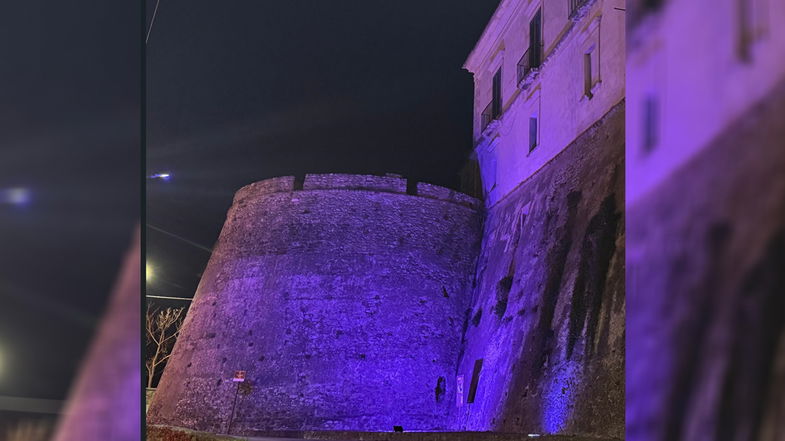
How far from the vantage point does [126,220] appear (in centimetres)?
292

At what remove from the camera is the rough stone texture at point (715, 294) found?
175cm

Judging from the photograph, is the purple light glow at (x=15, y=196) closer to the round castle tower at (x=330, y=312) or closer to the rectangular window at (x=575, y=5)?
the rectangular window at (x=575, y=5)

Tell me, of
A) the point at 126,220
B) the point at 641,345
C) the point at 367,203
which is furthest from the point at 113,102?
the point at 367,203

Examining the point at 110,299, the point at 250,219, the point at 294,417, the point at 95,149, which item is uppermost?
the point at 250,219

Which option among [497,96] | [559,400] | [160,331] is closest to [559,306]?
[559,400]

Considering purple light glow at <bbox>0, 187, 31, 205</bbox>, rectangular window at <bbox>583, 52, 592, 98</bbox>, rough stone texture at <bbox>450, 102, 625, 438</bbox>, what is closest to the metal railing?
rough stone texture at <bbox>450, 102, 625, 438</bbox>

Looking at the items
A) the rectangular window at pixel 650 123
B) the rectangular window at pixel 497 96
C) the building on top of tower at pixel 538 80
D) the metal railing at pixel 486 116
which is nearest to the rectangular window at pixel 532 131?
the building on top of tower at pixel 538 80

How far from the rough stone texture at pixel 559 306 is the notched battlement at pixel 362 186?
2019 millimetres

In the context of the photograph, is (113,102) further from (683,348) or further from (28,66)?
(683,348)

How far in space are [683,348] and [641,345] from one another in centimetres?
17

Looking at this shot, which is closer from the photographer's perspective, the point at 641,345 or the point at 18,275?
the point at 641,345

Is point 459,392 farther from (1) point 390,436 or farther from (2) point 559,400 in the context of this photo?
(1) point 390,436

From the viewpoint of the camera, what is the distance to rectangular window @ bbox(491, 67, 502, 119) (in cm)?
1869

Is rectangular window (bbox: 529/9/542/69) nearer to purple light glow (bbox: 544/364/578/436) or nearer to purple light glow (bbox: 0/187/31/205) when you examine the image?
purple light glow (bbox: 544/364/578/436)
